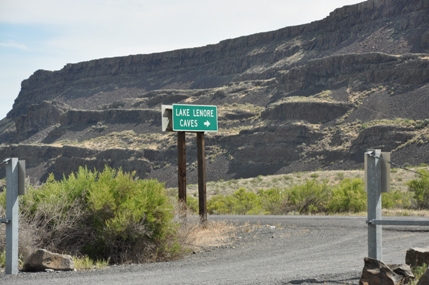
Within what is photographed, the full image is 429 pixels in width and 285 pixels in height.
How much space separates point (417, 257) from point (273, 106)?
95089 millimetres

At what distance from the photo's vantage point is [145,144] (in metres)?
113

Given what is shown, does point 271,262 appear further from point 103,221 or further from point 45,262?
point 45,262

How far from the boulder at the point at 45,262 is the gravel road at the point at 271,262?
0.41m

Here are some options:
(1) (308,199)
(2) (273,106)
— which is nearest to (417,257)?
(1) (308,199)

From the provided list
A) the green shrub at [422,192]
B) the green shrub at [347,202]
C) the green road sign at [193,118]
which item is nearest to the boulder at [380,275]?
the green road sign at [193,118]

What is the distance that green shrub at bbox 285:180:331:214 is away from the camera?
28562mm

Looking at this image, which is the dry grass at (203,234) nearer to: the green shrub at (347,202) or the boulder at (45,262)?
the boulder at (45,262)

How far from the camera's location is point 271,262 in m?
12.0

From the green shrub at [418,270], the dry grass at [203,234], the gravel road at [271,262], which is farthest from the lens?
the dry grass at [203,234]

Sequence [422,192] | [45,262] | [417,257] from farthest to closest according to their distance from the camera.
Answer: [422,192], [45,262], [417,257]

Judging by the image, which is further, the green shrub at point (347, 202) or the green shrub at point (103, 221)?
the green shrub at point (347, 202)

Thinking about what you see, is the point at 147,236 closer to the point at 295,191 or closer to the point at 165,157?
the point at 295,191

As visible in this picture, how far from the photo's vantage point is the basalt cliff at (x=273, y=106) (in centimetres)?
9038

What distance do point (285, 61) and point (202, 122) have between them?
123m
